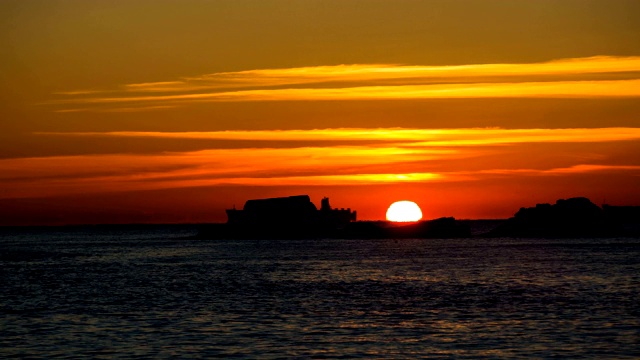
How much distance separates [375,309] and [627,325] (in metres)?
14.1

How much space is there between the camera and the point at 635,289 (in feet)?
211

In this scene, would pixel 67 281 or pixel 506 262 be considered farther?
pixel 506 262

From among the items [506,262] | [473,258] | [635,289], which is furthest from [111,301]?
[473,258]

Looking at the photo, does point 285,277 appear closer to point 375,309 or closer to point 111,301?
point 111,301

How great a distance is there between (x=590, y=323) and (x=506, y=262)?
5820 centimetres

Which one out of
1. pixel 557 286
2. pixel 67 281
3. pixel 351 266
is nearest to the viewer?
A: pixel 557 286

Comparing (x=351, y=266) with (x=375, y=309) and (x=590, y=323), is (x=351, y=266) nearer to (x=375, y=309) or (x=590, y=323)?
(x=375, y=309)

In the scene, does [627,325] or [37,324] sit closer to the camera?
[627,325]

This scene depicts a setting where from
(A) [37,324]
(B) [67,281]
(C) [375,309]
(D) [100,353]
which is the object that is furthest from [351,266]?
(D) [100,353]

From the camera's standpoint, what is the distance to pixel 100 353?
38.0 m

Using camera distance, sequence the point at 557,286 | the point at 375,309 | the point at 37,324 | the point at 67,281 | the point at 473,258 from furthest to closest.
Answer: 1. the point at 473,258
2. the point at 67,281
3. the point at 557,286
4. the point at 375,309
5. the point at 37,324

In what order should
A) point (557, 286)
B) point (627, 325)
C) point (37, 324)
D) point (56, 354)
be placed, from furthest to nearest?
point (557, 286), point (37, 324), point (627, 325), point (56, 354)

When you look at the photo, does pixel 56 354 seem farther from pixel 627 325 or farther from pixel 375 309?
pixel 627 325

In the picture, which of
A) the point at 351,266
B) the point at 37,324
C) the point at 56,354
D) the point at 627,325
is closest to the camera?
the point at 56,354
